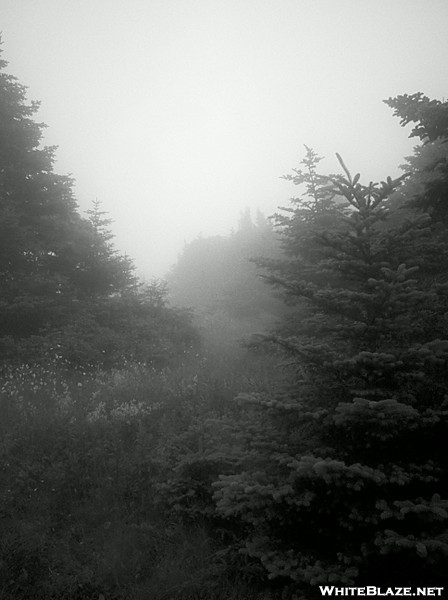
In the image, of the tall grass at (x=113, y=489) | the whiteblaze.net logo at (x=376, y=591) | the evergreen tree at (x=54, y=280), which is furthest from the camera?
the evergreen tree at (x=54, y=280)

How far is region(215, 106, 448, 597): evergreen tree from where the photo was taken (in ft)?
12.3

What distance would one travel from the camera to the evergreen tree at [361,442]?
147 inches

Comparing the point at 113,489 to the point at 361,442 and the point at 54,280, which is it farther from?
the point at 54,280

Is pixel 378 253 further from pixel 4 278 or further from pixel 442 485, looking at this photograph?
pixel 4 278

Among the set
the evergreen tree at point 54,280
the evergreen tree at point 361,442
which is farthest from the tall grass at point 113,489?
the evergreen tree at point 54,280

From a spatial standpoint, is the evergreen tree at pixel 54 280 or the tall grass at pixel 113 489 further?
the evergreen tree at pixel 54 280

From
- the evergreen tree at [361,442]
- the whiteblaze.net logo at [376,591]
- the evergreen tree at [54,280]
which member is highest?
the evergreen tree at [54,280]

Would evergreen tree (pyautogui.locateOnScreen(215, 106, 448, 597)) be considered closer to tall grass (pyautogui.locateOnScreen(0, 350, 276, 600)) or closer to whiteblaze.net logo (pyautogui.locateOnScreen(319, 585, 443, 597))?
whiteblaze.net logo (pyautogui.locateOnScreen(319, 585, 443, 597))

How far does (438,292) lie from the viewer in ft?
16.1

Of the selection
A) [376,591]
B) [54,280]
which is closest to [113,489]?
[376,591]

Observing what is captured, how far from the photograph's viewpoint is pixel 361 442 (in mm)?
4348

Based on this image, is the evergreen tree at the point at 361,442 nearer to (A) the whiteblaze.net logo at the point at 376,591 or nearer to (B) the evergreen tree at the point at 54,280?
(A) the whiteblaze.net logo at the point at 376,591

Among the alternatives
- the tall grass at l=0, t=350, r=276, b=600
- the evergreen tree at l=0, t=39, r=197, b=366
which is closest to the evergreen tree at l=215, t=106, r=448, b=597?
the tall grass at l=0, t=350, r=276, b=600

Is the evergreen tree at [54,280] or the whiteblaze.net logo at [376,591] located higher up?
the evergreen tree at [54,280]
